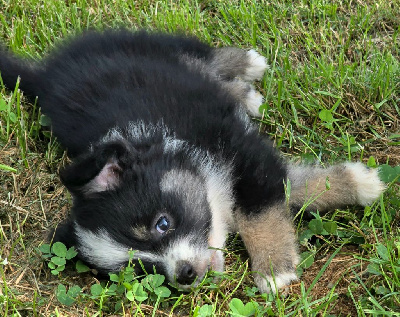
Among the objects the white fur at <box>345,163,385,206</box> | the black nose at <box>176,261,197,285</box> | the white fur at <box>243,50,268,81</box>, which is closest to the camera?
the black nose at <box>176,261,197,285</box>

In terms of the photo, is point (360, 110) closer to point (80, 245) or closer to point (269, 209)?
point (269, 209)

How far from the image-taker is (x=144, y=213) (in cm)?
317

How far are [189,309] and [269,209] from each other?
0.81m

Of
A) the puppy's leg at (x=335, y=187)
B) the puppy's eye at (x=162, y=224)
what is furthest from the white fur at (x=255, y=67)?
the puppy's eye at (x=162, y=224)

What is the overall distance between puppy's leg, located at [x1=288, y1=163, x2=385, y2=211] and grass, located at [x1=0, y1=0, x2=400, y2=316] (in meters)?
0.09

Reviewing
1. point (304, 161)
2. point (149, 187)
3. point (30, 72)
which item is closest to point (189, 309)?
point (149, 187)

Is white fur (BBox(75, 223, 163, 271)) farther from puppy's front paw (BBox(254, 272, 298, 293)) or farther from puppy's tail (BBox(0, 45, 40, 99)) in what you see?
puppy's tail (BBox(0, 45, 40, 99))

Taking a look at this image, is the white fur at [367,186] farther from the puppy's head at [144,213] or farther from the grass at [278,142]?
the puppy's head at [144,213]

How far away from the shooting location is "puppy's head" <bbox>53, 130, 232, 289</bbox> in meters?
3.15

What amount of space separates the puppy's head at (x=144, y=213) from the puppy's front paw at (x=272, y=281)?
238 mm

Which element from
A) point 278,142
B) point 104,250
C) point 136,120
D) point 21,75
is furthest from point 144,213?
point 21,75

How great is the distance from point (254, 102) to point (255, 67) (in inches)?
15.0

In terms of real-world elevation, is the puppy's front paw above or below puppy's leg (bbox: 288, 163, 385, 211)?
below

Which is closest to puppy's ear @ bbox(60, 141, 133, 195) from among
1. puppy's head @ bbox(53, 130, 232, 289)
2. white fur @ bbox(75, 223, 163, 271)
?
puppy's head @ bbox(53, 130, 232, 289)
